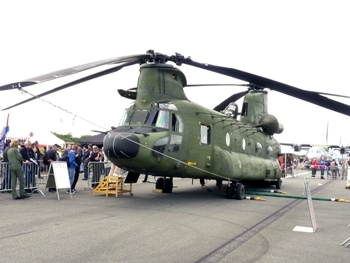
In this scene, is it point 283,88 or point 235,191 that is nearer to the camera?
point 283,88

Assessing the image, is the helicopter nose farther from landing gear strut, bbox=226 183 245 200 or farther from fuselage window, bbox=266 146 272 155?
fuselage window, bbox=266 146 272 155

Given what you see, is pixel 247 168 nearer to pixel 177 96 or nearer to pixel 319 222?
pixel 177 96

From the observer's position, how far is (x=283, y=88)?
472 inches

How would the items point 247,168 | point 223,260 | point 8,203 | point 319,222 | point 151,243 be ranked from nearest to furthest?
point 223,260 → point 151,243 → point 319,222 → point 8,203 → point 247,168

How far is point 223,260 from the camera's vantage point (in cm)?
592

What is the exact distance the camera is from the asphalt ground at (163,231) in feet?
20.0

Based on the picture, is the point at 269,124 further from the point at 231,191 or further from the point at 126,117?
the point at 126,117

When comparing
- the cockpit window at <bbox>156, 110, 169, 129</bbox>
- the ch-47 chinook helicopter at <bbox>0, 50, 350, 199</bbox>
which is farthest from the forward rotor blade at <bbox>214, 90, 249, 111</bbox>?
the cockpit window at <bbox>156, 110, 169, 129</bbox>

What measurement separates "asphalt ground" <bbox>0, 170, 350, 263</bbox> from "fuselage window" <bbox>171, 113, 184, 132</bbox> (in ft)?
7.75

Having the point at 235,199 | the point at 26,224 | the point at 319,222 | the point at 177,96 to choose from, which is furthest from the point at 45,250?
the point at 235,199

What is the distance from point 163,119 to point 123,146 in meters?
1.80

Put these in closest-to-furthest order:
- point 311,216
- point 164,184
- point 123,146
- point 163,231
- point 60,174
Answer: point 163,231, point 311,216, point 123,146, point 60,174, point 164,184

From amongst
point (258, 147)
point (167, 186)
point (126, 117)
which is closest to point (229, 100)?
point (258, 147)

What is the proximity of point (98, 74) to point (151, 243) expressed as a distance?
23.7 feet
